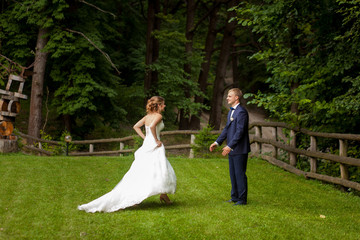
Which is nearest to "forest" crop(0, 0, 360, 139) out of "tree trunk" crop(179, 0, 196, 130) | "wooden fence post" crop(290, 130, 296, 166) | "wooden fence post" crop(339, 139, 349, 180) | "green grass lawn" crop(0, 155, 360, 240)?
"tree trunk" crop(179, 0, 196, 130)

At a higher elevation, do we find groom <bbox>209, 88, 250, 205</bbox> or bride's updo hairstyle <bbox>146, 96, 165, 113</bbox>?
bride's updo hairstyle <bbox>146, 96, 165, 113</bbox>

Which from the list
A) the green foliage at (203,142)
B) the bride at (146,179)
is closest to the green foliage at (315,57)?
the bride at (146,179)

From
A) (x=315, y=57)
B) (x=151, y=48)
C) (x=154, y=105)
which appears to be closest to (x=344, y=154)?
(x=315, y=57)

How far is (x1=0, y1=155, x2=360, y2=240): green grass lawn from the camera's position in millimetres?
5512

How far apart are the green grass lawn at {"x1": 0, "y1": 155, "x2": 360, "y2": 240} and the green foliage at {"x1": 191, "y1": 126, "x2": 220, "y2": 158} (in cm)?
376

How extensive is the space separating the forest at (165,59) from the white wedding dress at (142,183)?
327 cm

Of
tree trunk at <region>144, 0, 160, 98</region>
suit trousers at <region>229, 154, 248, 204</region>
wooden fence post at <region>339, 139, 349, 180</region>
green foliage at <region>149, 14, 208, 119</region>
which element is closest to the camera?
suit trousers at <region>229, 154, 248, 204</region>

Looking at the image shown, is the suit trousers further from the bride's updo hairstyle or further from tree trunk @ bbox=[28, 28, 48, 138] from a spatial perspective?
tree trunk @ bbox=[28, 28, 48, 138]

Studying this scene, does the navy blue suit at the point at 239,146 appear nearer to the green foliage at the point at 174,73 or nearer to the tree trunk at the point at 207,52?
the green foliage at the point at 174,73

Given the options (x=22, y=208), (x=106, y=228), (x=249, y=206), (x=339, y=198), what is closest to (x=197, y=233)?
(x=106, y=228)

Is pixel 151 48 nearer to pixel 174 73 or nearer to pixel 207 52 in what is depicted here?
pixel 174 73

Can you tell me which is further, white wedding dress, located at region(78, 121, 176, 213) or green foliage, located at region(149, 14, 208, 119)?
green foliage, located at region(149, 14, 208, 119)

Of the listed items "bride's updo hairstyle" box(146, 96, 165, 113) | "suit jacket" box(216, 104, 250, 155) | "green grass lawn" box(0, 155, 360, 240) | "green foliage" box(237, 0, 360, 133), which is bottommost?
"green grass lawn" box(0, 155, 360, 240)

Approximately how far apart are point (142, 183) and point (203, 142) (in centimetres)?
859
